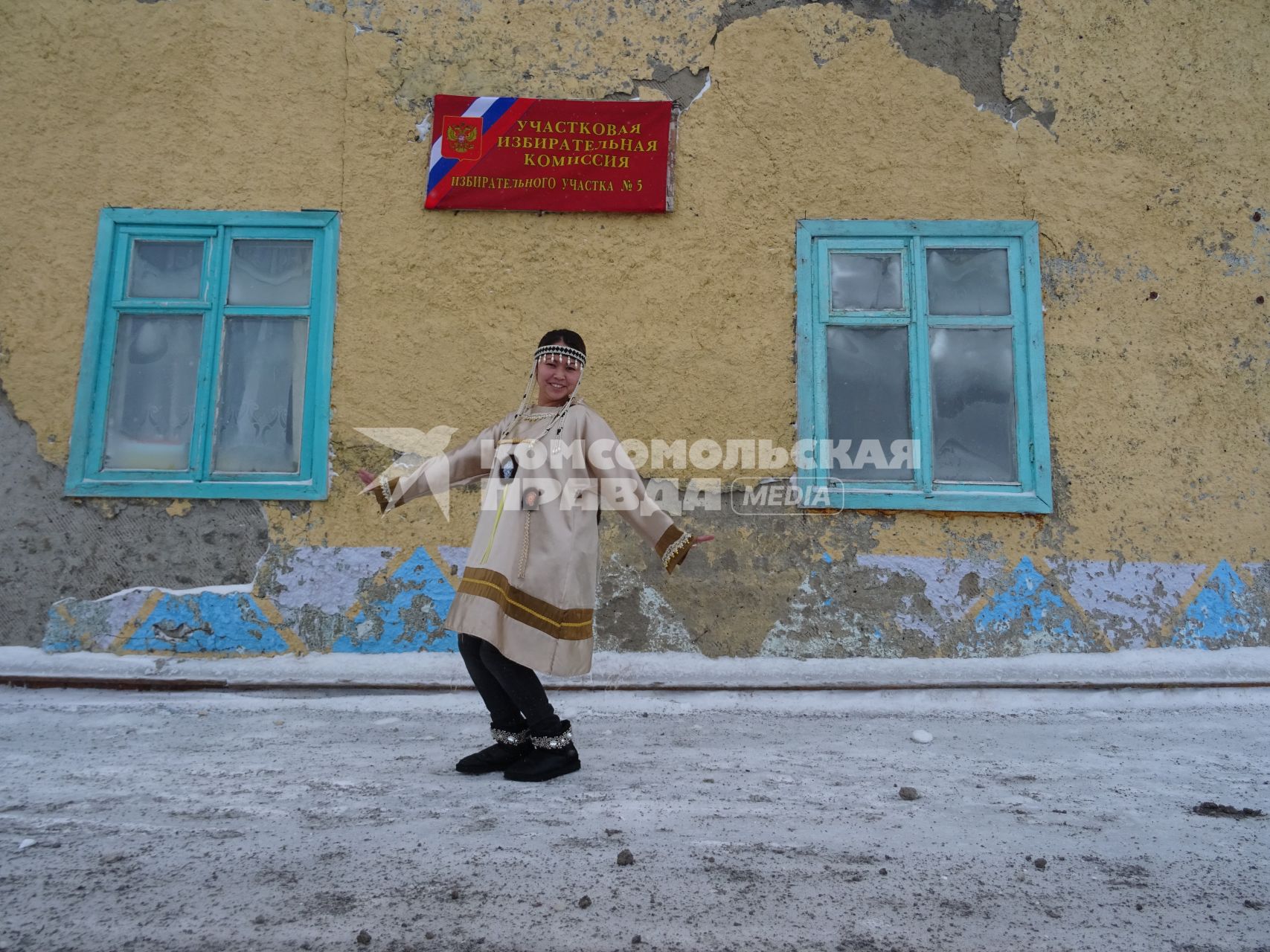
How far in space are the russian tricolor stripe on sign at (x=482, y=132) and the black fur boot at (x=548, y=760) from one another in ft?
9.36

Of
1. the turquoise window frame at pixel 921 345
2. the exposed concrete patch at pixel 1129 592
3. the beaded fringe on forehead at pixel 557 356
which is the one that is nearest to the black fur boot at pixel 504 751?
the beaded fringe on forehead at pixel 557 356

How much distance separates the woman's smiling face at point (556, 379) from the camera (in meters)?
2.81

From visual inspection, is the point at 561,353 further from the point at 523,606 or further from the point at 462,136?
the point at 462,136

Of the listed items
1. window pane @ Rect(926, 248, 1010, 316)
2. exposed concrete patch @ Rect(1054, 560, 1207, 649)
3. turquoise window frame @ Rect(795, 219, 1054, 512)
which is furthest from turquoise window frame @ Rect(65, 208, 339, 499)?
exposed concrete patch @ Rect(1054, 560, 1207, 649)

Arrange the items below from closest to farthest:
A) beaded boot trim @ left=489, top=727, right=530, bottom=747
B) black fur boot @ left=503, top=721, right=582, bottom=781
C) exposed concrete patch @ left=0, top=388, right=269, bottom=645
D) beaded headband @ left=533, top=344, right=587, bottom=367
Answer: black fur boot @ left=503, top=721, right=582, bottom=781 < beaded boot trim @ left=489, top=727, right=530, bottom=747 < beaded headband @ left=533, top=344, right=587, bottom=367 < exposed concrete patch @ left=0, top=388, right=269, bottom=645

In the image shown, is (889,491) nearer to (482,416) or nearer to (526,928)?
(482,416)

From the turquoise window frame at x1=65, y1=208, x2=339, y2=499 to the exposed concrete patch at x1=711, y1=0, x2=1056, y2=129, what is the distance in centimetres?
252

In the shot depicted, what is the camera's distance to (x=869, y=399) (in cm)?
427

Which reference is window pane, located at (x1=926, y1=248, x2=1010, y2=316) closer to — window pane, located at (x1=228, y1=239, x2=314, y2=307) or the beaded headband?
the beaded headband

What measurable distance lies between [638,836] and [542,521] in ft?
3.34

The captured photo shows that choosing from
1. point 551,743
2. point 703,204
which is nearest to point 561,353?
point 551,743

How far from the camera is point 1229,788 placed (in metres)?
2.54

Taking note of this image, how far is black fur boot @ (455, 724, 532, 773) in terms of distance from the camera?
2.65m

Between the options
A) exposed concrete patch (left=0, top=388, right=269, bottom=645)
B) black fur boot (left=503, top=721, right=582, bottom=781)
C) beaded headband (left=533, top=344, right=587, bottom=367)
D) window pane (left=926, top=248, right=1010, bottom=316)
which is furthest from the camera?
window pane (left=926, top=248, right=1010, bottom=316)
